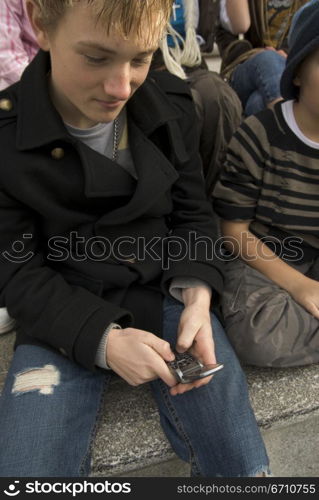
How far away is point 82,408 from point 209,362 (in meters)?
0.29

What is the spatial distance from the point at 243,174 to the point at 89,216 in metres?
0.47

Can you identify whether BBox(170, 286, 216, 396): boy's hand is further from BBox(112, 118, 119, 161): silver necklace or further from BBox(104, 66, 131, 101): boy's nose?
BBox(104, 66, 131, 101): boy's nose

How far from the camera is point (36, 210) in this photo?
95cm

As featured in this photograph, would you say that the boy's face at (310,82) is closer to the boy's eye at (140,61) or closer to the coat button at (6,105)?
the boy's eye at (140,61)

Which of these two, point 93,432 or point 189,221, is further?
point 189,221

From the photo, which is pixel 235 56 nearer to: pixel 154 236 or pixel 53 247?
pixel 154 236

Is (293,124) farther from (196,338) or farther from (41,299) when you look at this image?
(41,299)

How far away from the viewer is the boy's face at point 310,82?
1038 millimetres

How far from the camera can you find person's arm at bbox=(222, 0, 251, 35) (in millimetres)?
1841

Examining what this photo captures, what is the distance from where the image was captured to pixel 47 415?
0.83 meters

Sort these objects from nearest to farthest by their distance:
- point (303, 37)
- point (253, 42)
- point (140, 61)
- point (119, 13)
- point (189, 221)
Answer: point (119, 13) → point (140, 61) → point (303, 37) → point (189, 221) → point (253, 42)

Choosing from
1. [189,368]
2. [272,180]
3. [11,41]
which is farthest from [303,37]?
[11,41]

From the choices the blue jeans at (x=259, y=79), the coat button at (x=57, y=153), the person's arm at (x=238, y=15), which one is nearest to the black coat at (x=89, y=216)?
the coat button at (x=57, y=153)

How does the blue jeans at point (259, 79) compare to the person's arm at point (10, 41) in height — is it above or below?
below
